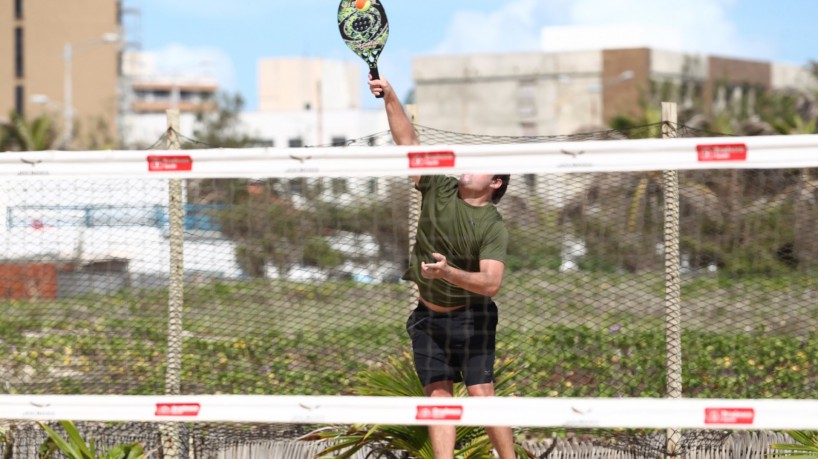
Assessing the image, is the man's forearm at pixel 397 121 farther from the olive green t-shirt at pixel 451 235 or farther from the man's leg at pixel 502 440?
the man's leg at pixel 502 440

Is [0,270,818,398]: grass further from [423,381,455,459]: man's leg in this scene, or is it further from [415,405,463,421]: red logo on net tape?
[415,405,463,421]: red logo on net tape

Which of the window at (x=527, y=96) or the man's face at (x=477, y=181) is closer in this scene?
the man's face at (x=477, y=181)

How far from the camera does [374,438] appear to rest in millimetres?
6059

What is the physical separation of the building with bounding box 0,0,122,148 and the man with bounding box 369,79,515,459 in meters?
70.0

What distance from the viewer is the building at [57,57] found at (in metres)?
74.9

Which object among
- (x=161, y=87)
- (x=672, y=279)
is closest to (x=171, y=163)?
(x=672, y=279)

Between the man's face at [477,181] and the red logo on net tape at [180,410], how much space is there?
62.0 inches

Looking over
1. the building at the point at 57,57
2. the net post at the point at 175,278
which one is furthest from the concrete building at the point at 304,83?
the net post at the point at 175,278

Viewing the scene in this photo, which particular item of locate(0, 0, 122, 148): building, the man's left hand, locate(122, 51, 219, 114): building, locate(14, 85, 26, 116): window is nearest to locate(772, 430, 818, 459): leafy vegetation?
the man's left hand

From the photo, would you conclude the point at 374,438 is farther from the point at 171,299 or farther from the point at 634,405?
the point at 634,405

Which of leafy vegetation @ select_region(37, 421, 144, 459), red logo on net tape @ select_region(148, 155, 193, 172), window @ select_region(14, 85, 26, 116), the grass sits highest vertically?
window @ select_region(14, 85, 26, 116)

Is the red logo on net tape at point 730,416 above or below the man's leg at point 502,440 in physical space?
above

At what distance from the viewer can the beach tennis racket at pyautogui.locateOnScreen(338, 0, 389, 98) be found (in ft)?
17.3

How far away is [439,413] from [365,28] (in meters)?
1.79
